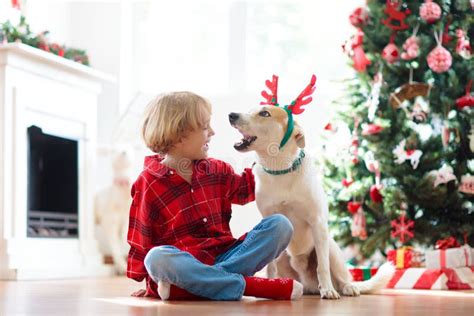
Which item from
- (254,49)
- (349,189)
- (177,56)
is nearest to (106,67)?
(177,56)

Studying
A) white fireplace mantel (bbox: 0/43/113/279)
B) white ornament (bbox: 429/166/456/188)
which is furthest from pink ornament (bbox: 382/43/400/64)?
white fireplace mantel (bbox: 0/43/113/279)

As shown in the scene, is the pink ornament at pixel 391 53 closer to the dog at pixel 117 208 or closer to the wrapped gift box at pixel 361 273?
the wrapped gift box at pixel 361 273

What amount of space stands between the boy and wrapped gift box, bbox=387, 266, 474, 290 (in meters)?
1.30

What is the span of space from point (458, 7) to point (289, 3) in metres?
1.85

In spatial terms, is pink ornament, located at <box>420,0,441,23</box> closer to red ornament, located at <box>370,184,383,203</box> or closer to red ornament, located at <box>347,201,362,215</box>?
red ornament, located at <box>370,184,383,203</box>

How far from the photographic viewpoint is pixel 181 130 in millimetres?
2432

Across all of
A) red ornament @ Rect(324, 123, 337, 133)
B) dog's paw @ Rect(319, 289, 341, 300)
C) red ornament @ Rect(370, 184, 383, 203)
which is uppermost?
red ornament @ Rect(324, 123, 337, 133)

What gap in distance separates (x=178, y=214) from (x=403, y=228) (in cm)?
167

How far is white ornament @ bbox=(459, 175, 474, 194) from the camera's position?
12.0 feet

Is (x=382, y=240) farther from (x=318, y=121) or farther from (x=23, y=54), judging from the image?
(x=23, y=54)

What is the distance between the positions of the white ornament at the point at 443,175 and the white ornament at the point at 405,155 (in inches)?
3.7

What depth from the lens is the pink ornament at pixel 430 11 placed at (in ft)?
12.3

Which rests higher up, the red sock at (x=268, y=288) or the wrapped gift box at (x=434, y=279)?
the red sock at (x=268, y=288)

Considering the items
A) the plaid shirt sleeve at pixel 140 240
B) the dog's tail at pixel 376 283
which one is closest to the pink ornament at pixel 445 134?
the dog's tail at pixel 376 283
